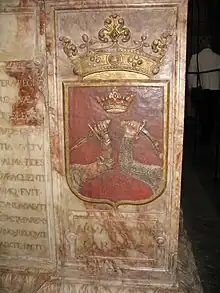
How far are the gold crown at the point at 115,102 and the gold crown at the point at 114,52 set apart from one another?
116mm

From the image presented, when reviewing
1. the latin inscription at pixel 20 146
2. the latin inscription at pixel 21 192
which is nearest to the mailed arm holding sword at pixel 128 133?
the latin inscription at pixel 20 146

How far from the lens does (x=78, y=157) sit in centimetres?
169

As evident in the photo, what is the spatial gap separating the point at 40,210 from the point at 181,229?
1179 mm

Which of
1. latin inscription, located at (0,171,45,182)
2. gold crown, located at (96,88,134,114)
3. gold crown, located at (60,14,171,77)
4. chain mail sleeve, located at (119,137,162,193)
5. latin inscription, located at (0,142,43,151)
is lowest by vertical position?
latin inscription, located at (0,171,45,182)

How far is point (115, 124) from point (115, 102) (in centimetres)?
10

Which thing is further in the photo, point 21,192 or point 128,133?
point 21,192

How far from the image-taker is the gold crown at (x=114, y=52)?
5.04 feet

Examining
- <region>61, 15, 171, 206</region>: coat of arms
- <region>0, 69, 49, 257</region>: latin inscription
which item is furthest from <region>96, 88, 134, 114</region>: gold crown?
<region>0, 69, 49, 257</region>: latin inscription

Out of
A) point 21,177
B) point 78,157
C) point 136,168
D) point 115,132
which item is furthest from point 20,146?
point 136,168

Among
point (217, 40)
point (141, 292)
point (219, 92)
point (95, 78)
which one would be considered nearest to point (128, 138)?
point (95, 78)

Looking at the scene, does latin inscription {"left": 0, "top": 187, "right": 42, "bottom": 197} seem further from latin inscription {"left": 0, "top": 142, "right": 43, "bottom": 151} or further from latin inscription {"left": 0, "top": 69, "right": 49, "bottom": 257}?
latin inscription {"left": 0, "top": 142, "right": 43, "bottom": 151}

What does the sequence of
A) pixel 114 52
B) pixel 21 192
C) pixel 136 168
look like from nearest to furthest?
pixel 114 52
pixel 136 168
pixel 21 192

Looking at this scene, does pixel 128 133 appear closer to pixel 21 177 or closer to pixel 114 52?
pixel 114 52

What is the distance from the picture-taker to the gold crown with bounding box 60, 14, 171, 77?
154cm
